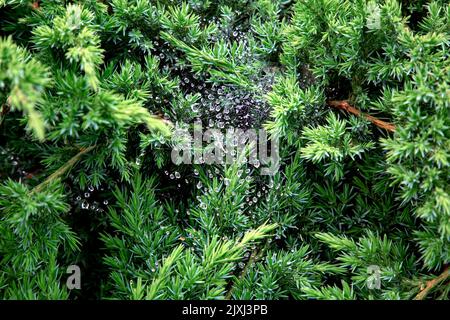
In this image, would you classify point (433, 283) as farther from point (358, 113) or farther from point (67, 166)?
point (67, 166)

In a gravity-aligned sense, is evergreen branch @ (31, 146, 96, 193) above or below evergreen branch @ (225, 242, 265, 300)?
above

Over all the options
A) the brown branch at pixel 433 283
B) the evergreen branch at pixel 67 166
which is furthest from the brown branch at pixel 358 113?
the evergreen branch at pixel 67 166

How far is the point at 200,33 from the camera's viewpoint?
1275 mm

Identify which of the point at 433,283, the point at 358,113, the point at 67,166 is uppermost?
the point at 358,113

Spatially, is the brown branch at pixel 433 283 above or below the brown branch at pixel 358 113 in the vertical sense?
below

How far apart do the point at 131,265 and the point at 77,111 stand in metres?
0.39

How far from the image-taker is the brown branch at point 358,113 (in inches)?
46.4

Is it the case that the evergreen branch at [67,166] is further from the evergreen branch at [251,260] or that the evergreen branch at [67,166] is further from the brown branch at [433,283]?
the brown branch at [433,283]

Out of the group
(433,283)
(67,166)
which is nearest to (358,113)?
(433,283)

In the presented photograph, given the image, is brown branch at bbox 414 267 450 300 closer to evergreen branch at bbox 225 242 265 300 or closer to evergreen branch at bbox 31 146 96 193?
evergreen branch at bbox 225 242 265 300

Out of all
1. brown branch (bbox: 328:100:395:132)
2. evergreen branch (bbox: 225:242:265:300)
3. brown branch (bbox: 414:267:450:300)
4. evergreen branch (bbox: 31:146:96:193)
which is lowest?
brown branch (bbox: 414:267:450:300)

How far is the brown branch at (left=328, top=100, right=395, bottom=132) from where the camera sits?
1180 mm

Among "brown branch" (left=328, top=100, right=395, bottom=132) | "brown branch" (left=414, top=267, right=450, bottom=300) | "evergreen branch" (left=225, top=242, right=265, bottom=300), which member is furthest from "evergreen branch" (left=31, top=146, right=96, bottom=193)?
"brown branch" (left=414, top=267, right=450, bottom=300)

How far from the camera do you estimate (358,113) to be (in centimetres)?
123
